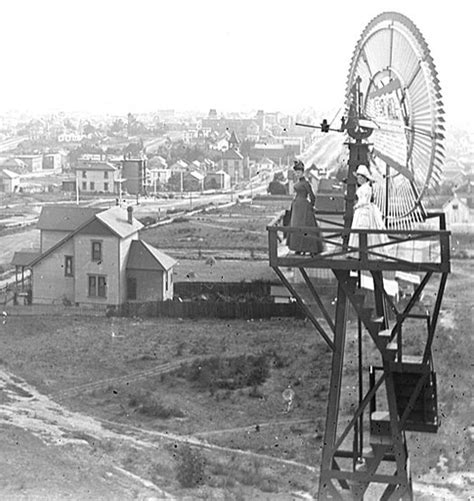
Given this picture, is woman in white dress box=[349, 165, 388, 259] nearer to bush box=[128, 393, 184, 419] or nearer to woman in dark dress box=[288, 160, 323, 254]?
woman in dark dress box=[288, 160, 323, 254]

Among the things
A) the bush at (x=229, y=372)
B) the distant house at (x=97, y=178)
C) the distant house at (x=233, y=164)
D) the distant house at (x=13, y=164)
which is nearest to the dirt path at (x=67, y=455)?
the bush at (x=229, y=372)

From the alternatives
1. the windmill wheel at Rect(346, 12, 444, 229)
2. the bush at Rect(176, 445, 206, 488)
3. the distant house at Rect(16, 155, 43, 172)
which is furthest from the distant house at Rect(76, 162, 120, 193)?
the windmill wheel at Rect(346, 12, 444, 229)

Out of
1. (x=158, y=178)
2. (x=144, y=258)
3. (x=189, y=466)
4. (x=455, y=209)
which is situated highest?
(x=158, y=178)

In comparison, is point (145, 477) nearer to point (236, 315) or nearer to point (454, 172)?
point (236, 315)

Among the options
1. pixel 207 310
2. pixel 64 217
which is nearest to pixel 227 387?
pixel 207 310

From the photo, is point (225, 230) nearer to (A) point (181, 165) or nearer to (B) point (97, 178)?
(A) point (181, 165)
